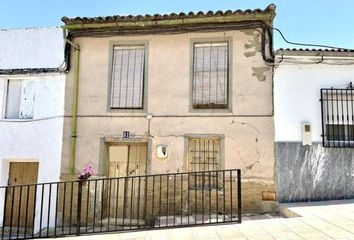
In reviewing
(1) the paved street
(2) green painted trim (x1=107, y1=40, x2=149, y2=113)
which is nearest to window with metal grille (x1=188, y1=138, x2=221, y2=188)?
(2) green painted trim (x1=107, y1=40, x2=149, y2=113)

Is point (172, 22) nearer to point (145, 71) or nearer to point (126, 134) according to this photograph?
point (145, 71)

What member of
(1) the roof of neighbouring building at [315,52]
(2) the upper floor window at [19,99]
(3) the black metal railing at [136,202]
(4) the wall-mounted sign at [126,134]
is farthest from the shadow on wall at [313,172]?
(2) the upper floor window at [19,99]

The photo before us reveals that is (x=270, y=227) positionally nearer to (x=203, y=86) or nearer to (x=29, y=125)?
(x=203, y=86)

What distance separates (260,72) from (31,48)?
6366mm

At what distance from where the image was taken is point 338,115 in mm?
7410

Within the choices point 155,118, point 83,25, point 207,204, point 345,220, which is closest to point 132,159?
point 155,118

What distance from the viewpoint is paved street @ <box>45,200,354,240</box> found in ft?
15.6

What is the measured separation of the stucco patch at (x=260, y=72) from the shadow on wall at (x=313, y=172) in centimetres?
168

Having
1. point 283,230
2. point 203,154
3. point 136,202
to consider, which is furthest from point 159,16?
point 283,230

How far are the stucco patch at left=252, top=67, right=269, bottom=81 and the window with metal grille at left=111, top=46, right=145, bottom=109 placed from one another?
2.89 metres

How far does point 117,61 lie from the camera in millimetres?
8320

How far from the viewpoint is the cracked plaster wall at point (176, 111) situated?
747 cm

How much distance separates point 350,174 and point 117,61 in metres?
6.45

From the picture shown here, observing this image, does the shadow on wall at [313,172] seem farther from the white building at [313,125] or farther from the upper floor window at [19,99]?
the upper floor window at [19,99]
